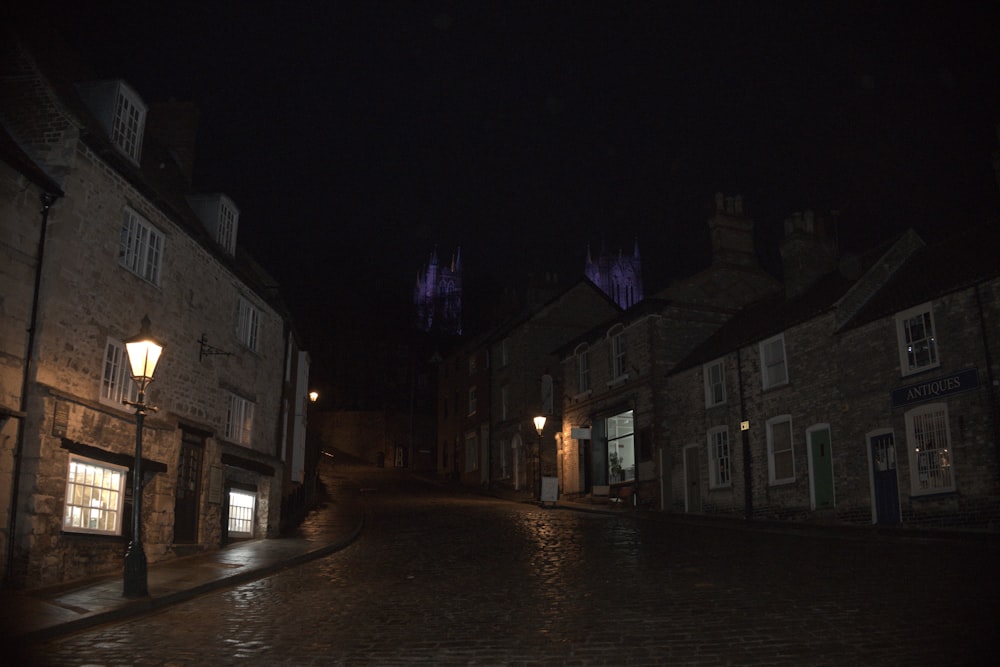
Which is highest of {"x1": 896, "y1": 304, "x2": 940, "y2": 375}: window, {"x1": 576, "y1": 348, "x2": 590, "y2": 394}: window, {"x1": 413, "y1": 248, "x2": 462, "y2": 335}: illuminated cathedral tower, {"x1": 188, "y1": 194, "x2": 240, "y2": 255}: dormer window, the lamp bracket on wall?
{"x1": 413, "y1": 248, "x2": 462, "y2": 335}: illuminated cathedral tower

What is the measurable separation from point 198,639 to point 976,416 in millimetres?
16824

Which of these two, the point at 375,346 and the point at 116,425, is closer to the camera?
the point at 116,425

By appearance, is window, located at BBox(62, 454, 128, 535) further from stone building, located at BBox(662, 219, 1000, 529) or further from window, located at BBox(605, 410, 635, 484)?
window, located at BBox(605, 410, 635, 484)

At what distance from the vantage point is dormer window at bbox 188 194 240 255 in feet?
66.7

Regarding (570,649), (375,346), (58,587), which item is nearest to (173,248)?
(58,587)

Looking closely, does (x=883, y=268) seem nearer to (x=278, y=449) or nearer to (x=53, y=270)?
(x=278, y=449)

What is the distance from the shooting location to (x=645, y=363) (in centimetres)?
3206

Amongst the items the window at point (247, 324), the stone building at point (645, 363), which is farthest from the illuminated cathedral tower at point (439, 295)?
the window at point (247, 324)

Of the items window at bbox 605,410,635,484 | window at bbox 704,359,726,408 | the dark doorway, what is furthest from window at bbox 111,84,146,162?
window at bbox 605,410,635,484

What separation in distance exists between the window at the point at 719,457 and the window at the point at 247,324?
15771 millimetres

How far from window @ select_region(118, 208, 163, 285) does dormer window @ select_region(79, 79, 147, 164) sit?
4.85 feet

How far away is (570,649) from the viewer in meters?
7.98

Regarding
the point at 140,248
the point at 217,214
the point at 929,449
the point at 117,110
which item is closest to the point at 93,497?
the point at 140,248

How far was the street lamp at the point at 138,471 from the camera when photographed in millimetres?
11258
